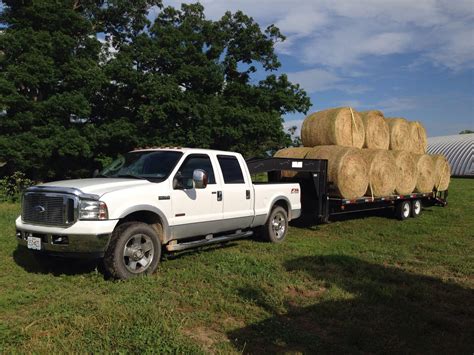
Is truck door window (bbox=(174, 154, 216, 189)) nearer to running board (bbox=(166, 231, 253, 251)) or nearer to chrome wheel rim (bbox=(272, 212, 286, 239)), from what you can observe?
running board (bbox=(166, 231, 253, 251))

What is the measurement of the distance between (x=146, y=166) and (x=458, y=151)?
54.4 m

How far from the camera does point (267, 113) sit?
24.0 meters

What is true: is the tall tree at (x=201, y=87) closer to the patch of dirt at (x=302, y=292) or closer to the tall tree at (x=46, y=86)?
the tall tree at (x=46, y=86)

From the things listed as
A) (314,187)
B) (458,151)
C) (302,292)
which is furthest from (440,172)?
(458,151)

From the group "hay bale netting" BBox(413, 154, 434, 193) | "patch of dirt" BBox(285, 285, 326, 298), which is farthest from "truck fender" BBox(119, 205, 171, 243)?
"hay bale netting" BBox(413, 154, 434, 193)

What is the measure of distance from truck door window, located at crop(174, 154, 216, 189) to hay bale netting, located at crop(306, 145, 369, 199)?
413 centimetres

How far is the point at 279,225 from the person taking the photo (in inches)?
358

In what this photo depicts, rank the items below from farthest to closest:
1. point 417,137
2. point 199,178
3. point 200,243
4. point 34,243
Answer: point 417,137
point 200,243
point 199,178
point 34,243

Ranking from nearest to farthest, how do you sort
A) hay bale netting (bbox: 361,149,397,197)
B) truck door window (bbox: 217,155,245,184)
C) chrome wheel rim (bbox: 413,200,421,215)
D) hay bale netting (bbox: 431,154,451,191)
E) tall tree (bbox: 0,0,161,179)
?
truck door window (bbox: 217,155,245,184) → hay bale netting (bbox: 361,149,397,197) → chrome wheel rim (bbox: 413,200,421,215) → hay bale netting (bbox: 431,154,451,191) → tall tree (bbox: 0,0,161,179)

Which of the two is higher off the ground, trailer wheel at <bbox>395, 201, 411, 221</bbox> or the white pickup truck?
the white pickup truck

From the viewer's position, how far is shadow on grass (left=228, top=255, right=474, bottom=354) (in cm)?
414

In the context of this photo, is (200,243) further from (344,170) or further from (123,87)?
(123,87)

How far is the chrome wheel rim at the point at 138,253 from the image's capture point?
5910 millimetres

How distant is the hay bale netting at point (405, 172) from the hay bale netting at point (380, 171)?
31 cm
